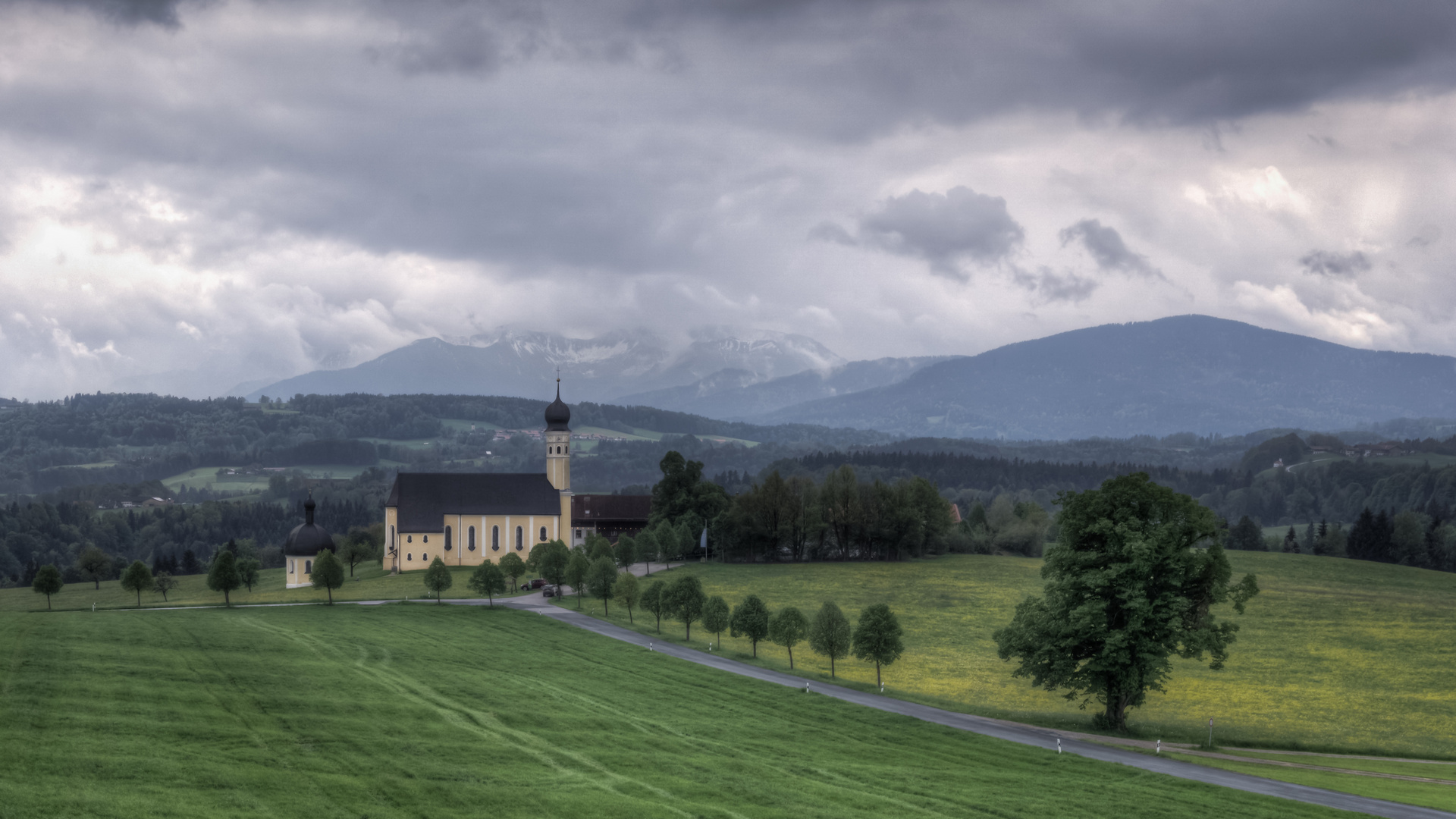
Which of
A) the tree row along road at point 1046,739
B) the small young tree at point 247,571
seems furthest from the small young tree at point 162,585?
the tree row along road at point 1046,739

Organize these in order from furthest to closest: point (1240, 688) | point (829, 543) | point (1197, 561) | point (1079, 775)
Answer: point (829, 543)
point (1240, 688)
point (1197, 561)
point (1079, 775)

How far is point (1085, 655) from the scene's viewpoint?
4797cm

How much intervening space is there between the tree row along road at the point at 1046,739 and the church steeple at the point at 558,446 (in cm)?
4987

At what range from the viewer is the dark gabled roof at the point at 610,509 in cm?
13338

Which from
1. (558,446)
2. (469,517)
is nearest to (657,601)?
(469,517)

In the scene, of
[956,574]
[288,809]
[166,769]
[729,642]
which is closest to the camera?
[288,809]

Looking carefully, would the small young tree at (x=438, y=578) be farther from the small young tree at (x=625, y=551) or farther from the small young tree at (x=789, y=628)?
the small young tree at (x=789, y=628)

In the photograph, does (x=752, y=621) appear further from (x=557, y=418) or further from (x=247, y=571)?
(x=557, y=418)

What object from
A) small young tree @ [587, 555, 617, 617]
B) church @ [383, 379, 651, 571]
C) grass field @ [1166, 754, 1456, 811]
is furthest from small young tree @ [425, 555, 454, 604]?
grass field @ [1166, 754, 1456, 811]

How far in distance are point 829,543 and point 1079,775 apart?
8418 centimetres

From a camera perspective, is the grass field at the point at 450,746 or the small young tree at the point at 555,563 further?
the small young tree at the point at 555,563

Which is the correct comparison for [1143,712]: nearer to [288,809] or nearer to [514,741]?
[514,741]

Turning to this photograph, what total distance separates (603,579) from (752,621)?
1949cm

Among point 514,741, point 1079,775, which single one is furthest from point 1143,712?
point 514,741
